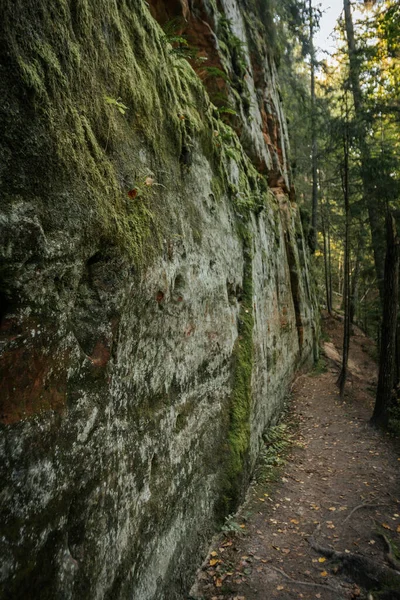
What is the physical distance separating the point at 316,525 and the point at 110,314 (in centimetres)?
559

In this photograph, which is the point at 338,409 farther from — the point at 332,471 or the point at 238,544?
the point at 238,544

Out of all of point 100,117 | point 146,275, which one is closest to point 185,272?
point 146,275

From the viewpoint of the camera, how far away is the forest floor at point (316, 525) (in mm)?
4660

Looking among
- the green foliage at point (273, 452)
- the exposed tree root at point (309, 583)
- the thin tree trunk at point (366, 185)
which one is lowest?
the exposed tree root at point (309, 583)

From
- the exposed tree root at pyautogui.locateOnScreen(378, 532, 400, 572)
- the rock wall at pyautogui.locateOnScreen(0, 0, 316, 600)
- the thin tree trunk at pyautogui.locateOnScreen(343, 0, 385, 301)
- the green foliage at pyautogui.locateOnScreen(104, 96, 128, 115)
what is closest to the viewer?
the rock wall at pyautogui.locateOnScreen(0, 0, 316, 600)

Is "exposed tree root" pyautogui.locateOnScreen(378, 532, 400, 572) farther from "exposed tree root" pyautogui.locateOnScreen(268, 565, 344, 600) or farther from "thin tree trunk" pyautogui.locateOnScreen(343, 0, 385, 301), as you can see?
"thin tree trunk" pyautogui.locateOnScreen(343, 0, 385, 301)

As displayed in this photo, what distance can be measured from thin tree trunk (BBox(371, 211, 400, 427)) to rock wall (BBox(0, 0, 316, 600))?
6.00 meters

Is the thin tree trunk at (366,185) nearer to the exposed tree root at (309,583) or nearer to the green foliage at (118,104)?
the exposed tree root at (309,583)

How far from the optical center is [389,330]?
34.6ft

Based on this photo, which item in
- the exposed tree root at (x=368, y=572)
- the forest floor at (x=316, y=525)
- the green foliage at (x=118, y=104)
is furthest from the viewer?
the forest floor at (x=316, y=525)

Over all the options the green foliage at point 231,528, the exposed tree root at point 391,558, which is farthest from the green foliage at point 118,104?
the exposed tree root at point 391,558

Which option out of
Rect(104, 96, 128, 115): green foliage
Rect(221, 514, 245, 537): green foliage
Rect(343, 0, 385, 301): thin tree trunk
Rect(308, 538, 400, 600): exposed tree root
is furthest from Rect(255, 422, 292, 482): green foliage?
Rect(343, 0, 385, 301): thin tree trunk

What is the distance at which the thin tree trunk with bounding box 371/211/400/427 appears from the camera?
409 inches

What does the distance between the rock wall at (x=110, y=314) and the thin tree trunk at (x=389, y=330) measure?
6.00 meters
